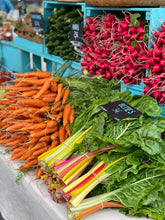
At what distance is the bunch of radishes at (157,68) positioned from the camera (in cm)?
192

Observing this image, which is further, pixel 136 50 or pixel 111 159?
pixel 136 50

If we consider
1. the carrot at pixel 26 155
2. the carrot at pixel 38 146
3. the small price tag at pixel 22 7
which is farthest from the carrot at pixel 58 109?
the small price tag at pixel 22 7

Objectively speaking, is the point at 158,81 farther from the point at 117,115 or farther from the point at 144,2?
the point at 144,2

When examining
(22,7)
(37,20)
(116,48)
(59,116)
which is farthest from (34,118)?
(22,7)

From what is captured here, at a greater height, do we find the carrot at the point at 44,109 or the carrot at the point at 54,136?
the carrot at the point at 44,109

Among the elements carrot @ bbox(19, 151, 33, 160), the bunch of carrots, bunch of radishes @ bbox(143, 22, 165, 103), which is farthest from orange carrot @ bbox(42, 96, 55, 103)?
bunch of radishes @ bbox(143, 22, 165, 103)

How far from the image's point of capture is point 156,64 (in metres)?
1.95

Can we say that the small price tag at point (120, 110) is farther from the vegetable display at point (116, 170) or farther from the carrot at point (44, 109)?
the carrot at point (44, 109)

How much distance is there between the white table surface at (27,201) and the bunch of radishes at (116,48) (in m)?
1.29

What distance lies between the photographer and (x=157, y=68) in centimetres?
194

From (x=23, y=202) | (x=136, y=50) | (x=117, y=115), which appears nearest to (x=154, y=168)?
(x=117, y=115)

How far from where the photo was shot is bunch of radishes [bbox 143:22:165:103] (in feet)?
6.30

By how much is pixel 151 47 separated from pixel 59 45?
167cm

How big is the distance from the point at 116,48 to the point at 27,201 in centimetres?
169
